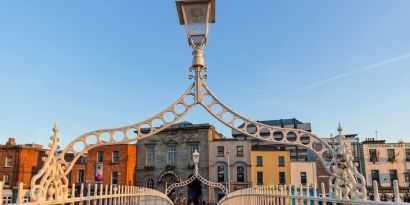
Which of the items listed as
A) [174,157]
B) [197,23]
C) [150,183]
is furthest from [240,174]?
[197,23]

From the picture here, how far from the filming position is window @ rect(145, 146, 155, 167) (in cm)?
4320

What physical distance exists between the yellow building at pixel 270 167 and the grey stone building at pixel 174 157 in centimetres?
548

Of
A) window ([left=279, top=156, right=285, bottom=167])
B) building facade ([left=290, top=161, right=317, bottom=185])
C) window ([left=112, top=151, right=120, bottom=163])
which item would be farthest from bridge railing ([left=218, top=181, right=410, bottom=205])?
window ([left=112, top=151, right=120, bottom=163])

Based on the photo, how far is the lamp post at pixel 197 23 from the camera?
6.71m

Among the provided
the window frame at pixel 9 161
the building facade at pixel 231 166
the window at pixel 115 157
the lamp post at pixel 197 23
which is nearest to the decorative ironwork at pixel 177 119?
the lamp post at pixel 197 23

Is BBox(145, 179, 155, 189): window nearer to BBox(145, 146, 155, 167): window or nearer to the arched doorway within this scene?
BBox(145, 146, 155, 167): window

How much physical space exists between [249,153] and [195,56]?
35.2 meters

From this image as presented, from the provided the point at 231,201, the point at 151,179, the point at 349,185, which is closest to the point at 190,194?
the point at 151,179

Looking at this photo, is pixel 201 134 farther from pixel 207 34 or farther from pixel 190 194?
pixel 207 34

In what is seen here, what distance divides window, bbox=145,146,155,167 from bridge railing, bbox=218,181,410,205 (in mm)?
31311

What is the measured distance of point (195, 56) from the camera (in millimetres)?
6848

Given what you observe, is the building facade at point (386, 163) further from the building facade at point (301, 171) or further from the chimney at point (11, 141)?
the chimney at point (11, 141)

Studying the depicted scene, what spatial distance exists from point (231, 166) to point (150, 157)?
977cm

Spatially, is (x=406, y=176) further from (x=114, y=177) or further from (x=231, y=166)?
(x=114, y=177)
